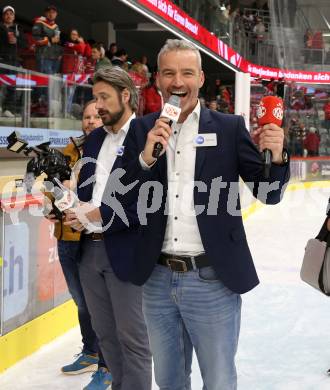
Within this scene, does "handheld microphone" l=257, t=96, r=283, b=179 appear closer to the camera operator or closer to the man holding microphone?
the man holding microphone

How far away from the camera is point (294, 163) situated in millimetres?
14883

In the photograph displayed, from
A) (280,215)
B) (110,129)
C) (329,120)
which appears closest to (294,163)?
(329,120)

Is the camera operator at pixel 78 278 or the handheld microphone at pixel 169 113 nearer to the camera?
the handheld microphone at pixel 169 113

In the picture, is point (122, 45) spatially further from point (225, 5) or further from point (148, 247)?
point (148, 247)

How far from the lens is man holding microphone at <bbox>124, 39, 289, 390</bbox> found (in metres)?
1.72

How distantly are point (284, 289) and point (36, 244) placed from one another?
2.44m

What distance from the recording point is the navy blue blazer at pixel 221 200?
1.73 m

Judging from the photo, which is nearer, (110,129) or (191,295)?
(191,295)

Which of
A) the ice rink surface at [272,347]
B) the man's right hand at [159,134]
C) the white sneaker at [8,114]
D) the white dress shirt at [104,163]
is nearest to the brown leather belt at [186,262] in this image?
the man's right hand at [159,134]

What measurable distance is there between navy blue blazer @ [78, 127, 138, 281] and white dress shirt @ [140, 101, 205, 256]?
15.2 inches

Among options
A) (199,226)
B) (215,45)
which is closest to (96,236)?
(199,226)

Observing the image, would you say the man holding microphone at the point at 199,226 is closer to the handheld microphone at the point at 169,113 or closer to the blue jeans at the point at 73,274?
the handheld microphone at the point at 169,113

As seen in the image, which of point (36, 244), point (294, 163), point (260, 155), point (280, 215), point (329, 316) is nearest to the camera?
point (260, 155)

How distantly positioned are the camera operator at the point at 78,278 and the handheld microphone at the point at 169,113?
4.03 feet
